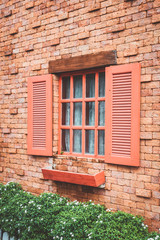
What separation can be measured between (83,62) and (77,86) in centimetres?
51

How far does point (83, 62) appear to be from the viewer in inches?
177

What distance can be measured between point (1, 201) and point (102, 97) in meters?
2.78

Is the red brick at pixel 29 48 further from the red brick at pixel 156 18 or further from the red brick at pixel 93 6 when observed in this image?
the red brick at pixel 156 18

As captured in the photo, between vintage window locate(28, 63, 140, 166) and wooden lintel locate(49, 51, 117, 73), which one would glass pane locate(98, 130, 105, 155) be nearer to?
vintage window locate(28, 63, 140, 166)

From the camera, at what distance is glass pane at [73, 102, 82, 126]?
15.7 feet

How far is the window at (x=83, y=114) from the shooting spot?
450 centimetres

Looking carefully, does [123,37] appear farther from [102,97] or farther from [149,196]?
Result: [149,196]

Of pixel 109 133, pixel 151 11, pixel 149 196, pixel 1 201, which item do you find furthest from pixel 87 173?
pixel 151 11

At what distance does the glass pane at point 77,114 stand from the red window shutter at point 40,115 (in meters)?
0.48

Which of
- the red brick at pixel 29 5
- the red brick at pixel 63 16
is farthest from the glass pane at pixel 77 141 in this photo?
the red brick at pixel 29 5

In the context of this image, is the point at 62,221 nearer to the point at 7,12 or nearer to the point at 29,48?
the point at 29,48

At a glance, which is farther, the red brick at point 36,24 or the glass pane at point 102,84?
the red brick at point 36,24

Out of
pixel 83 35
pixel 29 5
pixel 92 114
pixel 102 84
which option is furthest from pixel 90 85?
pixel 29 5

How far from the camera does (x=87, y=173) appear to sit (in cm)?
450
